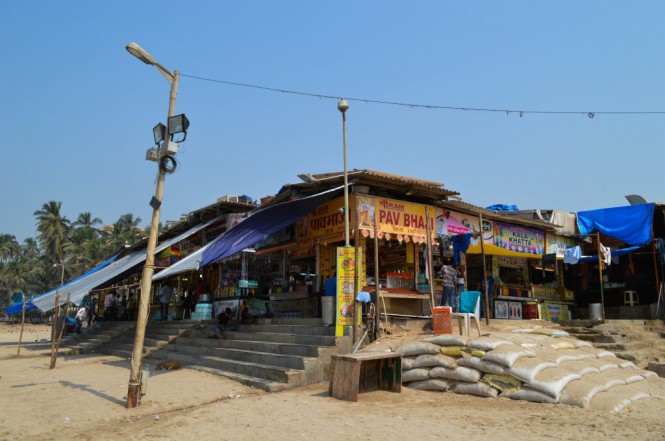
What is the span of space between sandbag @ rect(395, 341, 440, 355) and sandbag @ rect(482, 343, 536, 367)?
0.94 meters

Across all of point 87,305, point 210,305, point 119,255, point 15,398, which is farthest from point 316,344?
point 87,305

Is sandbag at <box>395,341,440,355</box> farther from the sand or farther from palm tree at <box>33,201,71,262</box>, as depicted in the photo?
palm tree at <box>33,201,71,262</box>

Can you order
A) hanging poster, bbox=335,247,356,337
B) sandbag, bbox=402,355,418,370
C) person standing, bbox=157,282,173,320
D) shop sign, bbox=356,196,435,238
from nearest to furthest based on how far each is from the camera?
sandbag, bbox=402,355,418,370, hanging poster, bbox=335,247,356,337, shop sign, bbox=356,196,435,238, person standing, bbox=157,282,173,320

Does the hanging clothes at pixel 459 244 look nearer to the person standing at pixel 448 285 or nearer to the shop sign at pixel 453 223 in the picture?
the shop sign at pixel 453 223

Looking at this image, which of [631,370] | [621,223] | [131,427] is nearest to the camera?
[131,427]

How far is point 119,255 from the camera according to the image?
2295 centimetres

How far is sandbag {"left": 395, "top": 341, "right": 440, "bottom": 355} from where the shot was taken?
27.8 feet

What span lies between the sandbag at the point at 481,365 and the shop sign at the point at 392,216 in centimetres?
396

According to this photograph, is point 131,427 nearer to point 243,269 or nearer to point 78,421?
point 78,421

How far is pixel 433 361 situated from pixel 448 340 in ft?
1.59

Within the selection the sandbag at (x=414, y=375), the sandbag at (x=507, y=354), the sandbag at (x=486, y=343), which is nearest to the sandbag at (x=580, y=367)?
the sandbag at (x=507, y=354)

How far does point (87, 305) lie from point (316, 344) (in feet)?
65.4

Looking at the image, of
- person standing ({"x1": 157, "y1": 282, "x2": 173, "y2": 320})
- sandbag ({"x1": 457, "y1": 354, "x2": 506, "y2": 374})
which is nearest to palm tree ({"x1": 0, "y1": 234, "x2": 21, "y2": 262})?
person standing ({"x1": 157, "y1": 282, "x2": 173, "y2": 320})

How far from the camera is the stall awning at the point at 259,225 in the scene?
11164 mm
